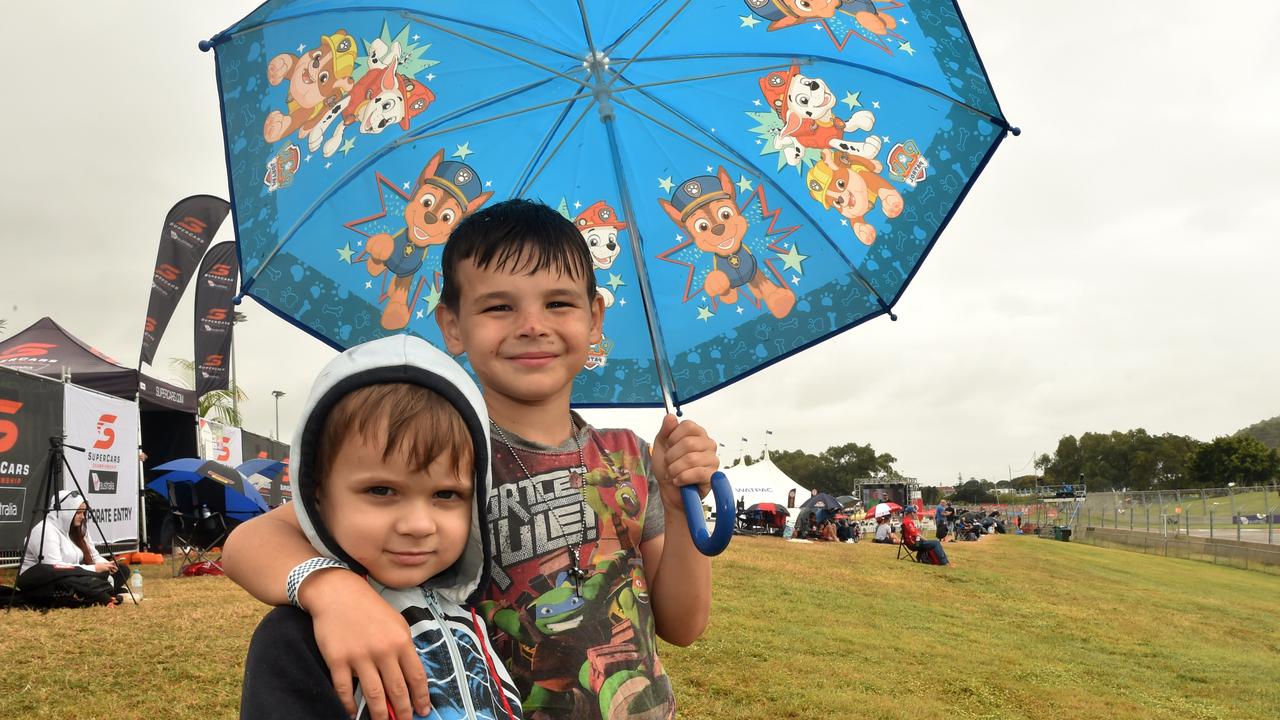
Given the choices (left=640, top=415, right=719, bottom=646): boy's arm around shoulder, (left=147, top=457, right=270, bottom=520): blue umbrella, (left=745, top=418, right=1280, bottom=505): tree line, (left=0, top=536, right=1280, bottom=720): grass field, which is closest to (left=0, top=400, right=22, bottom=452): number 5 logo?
(left=0, top=536, right=1280, bottom=720): grass field

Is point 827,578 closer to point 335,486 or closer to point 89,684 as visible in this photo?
point 89,684

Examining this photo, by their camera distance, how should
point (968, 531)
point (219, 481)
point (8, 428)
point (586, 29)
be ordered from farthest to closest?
1. point (968, 531)
2. point (219, 481)
3. point (8, 428)
4. point (586, 29)

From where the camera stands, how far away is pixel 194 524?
14617 mm

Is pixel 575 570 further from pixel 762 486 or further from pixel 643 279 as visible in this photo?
pixel 762 486

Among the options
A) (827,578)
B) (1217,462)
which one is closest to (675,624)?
(827,578)

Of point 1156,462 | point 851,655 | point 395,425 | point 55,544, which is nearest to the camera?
point 395,425

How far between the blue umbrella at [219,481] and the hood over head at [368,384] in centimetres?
1299

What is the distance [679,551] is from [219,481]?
13.3 meters

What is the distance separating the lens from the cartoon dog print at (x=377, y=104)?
88.3 inches

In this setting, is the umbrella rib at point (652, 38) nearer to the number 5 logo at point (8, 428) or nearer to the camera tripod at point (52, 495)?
the camera tripod at point (52, 495)

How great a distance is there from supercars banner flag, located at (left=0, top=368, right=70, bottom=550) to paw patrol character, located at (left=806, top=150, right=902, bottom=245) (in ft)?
33.7

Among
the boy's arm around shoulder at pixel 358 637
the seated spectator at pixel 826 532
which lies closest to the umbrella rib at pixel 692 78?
the boy's arm around shoulder at pixel 358 637

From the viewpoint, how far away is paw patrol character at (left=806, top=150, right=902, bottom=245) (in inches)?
95.3

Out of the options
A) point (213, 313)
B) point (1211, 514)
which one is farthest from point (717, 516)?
point (1211, 514)
